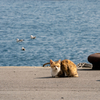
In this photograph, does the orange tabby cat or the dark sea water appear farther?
the dark sea water

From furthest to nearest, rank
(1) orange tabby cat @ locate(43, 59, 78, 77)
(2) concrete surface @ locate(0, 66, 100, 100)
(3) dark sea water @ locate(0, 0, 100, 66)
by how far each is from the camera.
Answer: (3) dark sea water @ locate(0, 0, 100, 66) < (1) orange tabby cat @ locate(43, 59, 78, 77) < (2) concrete surface @ locate(0, 66, 100, 100)

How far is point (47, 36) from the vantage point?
7200cm

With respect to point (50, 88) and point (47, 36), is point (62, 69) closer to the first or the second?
point (50, 88)

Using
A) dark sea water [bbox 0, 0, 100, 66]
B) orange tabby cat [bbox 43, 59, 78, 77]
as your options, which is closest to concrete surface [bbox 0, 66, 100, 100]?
orange tabby cat [bbox 43, 59, 78, 77]

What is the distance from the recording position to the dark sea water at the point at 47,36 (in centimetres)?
4488

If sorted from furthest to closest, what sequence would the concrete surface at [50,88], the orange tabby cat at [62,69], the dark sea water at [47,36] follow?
the dark sea water at [47,36]
the orange tabby cat at [62,69]
the concrete surface at [50,88]

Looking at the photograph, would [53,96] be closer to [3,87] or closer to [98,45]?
[3,87]

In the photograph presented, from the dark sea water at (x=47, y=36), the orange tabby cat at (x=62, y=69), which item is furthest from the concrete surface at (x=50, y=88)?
the dark sea water at (x=47, y=36)

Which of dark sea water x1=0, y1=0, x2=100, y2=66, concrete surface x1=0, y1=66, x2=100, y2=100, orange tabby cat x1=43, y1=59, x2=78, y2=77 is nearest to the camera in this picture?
concrete surface x1=0, y1=66, x2=100, y2=100

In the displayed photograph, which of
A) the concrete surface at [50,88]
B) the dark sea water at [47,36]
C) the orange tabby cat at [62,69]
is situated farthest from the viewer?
the dark sea water at [47,36]

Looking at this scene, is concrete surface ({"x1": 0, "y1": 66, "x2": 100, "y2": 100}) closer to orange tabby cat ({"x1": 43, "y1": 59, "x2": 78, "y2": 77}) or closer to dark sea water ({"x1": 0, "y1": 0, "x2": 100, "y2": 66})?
orange tabby cat ({"x1": 43, "y1": 59, "x2": 78, "y2": 77})

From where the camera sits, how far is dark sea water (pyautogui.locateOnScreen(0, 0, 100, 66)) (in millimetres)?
44875

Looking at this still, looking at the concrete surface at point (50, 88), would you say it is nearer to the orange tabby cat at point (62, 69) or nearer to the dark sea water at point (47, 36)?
the orange tabby cat at point (62, 69)

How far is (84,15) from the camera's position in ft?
381
